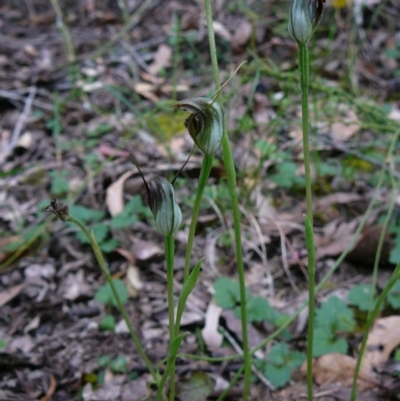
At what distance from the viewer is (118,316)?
5.40 ft

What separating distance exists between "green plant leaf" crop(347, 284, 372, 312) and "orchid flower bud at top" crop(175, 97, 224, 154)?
934mm

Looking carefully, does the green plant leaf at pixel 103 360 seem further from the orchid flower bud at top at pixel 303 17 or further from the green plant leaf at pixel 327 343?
the orchid flower bud at top at pixel 303 17

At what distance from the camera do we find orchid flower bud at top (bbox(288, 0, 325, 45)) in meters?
0.77

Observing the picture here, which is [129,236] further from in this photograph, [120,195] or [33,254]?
[33,254]

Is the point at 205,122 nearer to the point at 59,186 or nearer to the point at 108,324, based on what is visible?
the point at 108,324

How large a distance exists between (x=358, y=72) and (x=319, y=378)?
81.5 inches

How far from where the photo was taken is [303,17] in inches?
30.2

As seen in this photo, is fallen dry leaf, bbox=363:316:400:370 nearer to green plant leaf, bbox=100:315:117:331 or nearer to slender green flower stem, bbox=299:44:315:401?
slender green flower stem, bbox=299:44:315:401

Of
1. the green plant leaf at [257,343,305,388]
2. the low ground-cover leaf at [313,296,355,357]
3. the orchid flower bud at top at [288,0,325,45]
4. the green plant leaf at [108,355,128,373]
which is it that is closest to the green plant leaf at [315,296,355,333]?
the low ground-cover leaf at [313,296,355,357]

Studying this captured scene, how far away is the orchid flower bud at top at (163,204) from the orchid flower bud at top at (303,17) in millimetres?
310

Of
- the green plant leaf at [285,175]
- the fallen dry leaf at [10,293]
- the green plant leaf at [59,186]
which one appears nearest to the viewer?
the fallen dry leaf at [10,293]

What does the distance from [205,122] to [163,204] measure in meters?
0.16

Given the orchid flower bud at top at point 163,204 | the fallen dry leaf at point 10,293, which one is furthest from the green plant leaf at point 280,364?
the fallen dry leaf at point 10,293

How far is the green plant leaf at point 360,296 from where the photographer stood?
1475 mm
